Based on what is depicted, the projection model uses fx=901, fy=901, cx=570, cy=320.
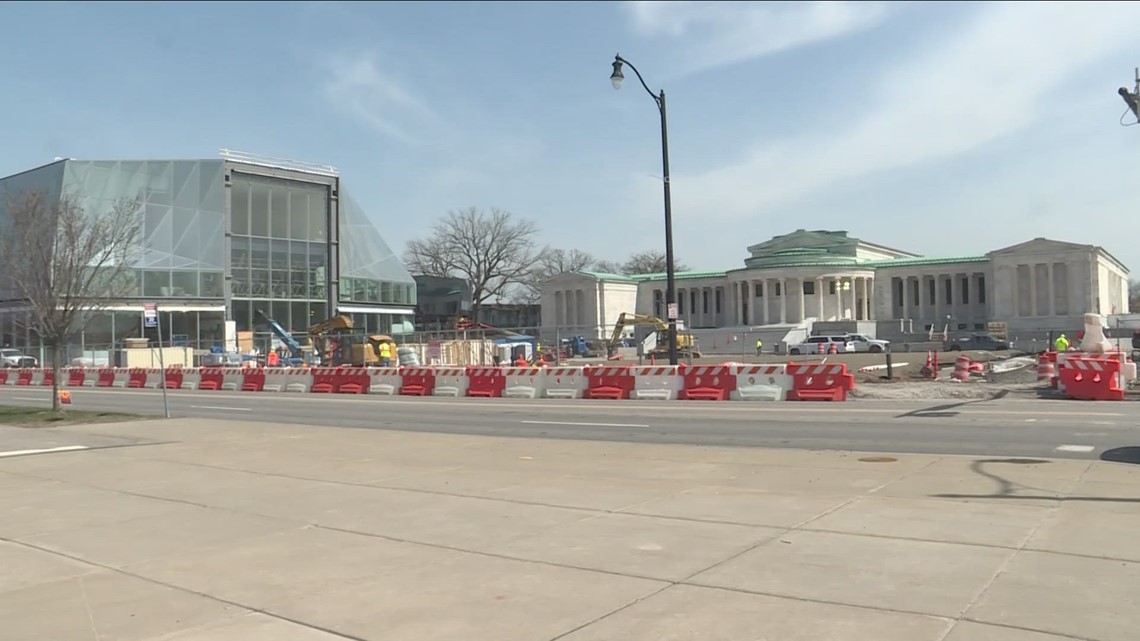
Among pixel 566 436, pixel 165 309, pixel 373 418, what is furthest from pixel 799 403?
pixel 165 309

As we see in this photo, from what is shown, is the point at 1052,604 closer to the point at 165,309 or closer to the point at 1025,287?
the point at 165,309

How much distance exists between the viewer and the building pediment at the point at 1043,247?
83.8m

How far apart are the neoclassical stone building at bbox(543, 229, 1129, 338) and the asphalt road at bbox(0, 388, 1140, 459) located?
2276 inches

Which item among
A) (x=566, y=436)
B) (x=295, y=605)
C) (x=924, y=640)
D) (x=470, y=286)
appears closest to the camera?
(x=924, y=640)

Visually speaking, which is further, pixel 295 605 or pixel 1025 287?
pixel 1025 287

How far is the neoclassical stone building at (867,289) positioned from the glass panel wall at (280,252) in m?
24.7

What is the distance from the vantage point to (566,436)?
1650 cm

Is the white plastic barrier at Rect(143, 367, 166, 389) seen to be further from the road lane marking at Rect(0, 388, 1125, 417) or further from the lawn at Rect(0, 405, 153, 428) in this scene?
the lawn at Rect(0, 405, 153, 428)

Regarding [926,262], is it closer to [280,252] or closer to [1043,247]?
[1043,247]

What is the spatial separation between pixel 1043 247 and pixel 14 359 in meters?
85.9

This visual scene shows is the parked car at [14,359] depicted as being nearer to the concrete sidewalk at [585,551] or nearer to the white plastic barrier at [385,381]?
the white plastic barrier at [385,381]

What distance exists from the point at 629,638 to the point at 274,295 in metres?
68.9

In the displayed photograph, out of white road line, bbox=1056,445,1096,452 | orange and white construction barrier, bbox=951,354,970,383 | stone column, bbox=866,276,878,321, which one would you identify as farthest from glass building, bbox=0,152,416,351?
white road line, bbox=1056,445,1096,452

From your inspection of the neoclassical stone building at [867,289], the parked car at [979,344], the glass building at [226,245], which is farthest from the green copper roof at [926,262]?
the glass building at [226,245]
